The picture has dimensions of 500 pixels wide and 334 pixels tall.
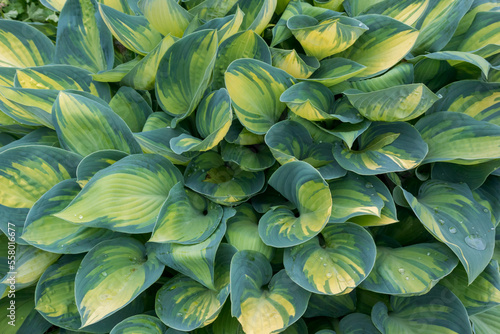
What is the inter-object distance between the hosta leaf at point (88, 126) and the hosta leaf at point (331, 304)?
→ 65cm

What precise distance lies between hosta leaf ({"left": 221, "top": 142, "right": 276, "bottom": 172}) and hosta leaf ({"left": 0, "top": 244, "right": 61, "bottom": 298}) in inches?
21.8

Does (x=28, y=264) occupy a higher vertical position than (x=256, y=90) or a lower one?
lower

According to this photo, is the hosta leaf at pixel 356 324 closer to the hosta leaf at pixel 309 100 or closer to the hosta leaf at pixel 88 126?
the hosta leaf at pixel 309 100

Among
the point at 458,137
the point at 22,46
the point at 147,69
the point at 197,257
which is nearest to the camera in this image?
the point at 197,257

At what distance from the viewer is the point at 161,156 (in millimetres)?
998

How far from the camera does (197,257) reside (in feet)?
2.89

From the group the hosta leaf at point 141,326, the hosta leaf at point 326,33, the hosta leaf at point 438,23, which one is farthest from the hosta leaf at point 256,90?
the hosta leaf at point 141,326

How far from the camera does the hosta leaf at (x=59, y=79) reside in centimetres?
A: 109

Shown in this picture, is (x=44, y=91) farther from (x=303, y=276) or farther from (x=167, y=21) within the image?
(x=303, y=276)

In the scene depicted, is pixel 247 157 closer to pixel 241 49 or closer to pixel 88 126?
pixel 241 49

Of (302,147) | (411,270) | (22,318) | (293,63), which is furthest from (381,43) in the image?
(22,318)

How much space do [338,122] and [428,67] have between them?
0.33 metres

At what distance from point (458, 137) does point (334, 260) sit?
471mm

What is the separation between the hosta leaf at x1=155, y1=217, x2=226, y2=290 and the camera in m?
0.87
